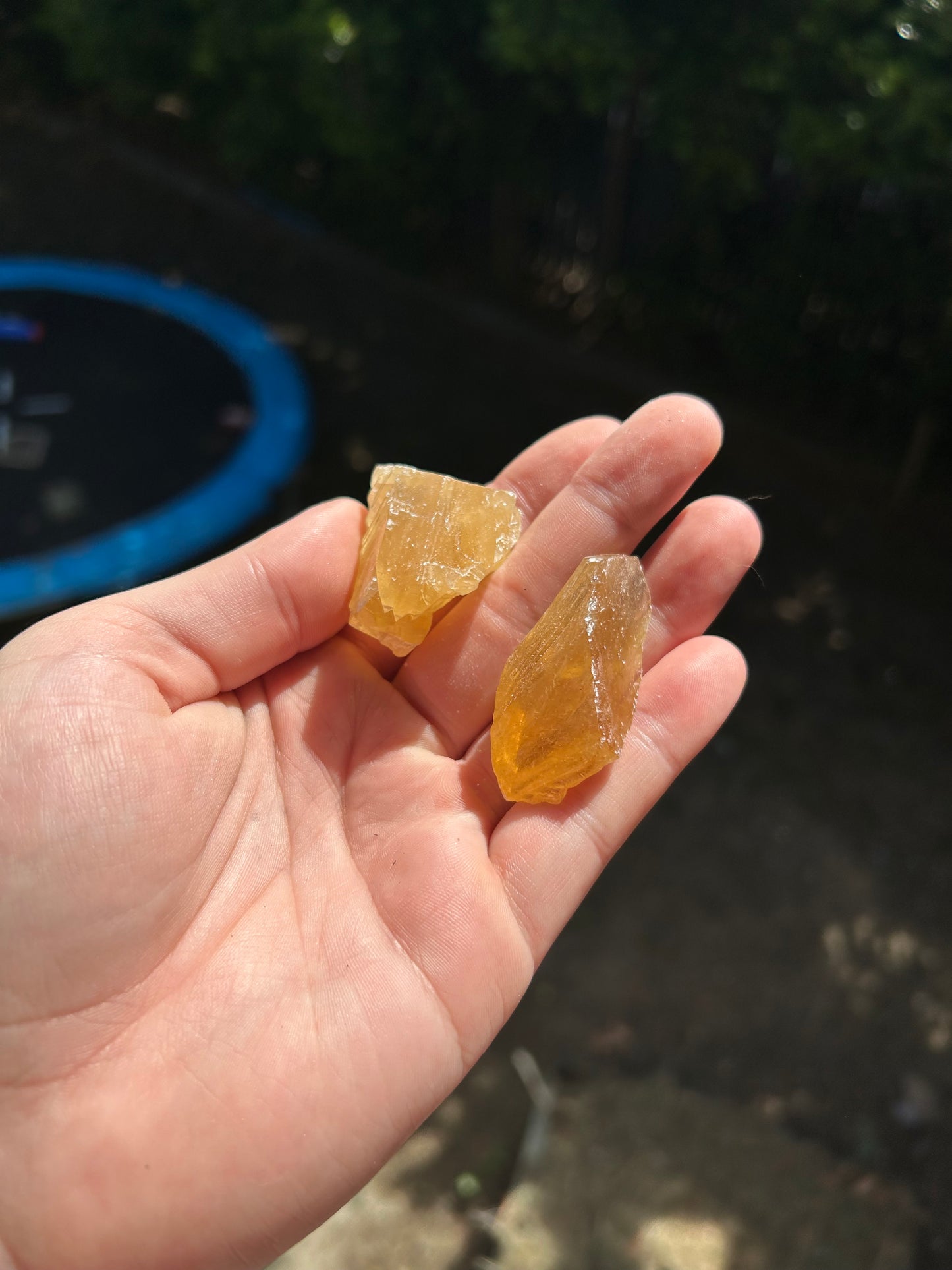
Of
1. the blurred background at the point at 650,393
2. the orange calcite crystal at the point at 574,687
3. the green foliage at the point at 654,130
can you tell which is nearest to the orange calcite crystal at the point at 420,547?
the orange calcite crystal at the point at 574,687

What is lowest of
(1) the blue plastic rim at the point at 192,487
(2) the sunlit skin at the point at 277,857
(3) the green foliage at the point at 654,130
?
(1) the blue plastic rim at the point at 192,487

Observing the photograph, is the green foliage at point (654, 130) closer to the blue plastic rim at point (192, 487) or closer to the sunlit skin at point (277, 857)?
the blue plastic rim at point (192, 487)

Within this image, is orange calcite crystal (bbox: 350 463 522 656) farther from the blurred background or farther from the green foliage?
the green foliage

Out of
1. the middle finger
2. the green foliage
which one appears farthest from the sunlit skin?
the green foliage

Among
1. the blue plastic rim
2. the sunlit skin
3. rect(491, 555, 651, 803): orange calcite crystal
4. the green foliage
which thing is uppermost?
the green foliage

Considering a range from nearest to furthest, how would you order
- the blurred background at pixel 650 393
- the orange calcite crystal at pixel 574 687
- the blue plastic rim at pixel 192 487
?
the orange calcite crystal at pixel 574 687 < the blurred background at pixel 650 393 < the blue plastic rim at pixel 192 487

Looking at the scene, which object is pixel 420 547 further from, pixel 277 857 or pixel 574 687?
pixel 277 857

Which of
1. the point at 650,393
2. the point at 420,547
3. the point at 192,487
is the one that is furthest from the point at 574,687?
the point at 650,393
